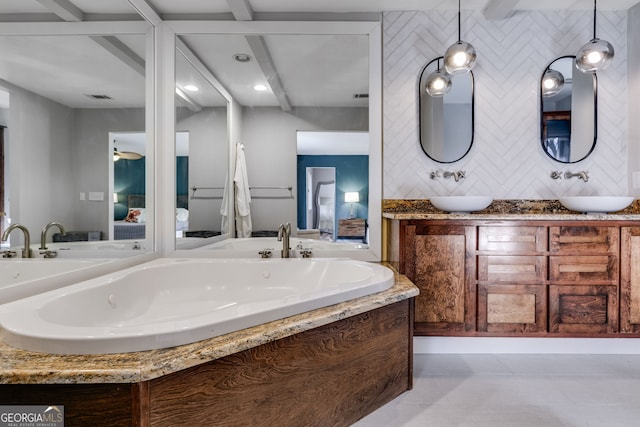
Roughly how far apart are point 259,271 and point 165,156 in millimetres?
1095

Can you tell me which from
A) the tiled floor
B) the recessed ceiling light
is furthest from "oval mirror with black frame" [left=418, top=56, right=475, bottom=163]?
the tiled floor

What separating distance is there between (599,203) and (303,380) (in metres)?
2.14

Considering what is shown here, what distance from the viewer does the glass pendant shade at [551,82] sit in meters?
2.57

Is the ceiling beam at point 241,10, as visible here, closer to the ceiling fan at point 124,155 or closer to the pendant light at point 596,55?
the ceiling fan at point 124,155

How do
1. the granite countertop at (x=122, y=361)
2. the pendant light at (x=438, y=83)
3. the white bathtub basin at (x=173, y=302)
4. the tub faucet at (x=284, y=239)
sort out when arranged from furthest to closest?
the pendant light at (x=438, y=83) < the tub faucet at (x=284, y=239) < the white bathtub basin at (x=173, y=302) < the granite countertop at (x=122, y=361)

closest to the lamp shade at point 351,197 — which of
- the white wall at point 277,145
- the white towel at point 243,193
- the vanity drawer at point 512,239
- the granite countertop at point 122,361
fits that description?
the white wall at point 277,145

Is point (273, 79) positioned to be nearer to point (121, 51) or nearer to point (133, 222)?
point (121, 51)

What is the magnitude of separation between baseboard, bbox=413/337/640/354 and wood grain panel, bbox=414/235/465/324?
32 cm

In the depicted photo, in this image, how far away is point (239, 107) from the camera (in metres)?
2.57

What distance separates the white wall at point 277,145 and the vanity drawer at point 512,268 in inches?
48.4

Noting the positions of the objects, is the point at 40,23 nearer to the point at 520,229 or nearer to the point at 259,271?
the point at 259,271

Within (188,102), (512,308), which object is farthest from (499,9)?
(188,102)

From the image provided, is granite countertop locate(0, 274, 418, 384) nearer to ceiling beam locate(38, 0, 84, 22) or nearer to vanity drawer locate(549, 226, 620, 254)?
ceiling beam locate(38, 0, 84, 22)

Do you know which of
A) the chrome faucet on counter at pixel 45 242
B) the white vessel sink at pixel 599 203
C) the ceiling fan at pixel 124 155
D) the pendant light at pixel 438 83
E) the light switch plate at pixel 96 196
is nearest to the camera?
the chrome faucet on counter at pixel 45 242
